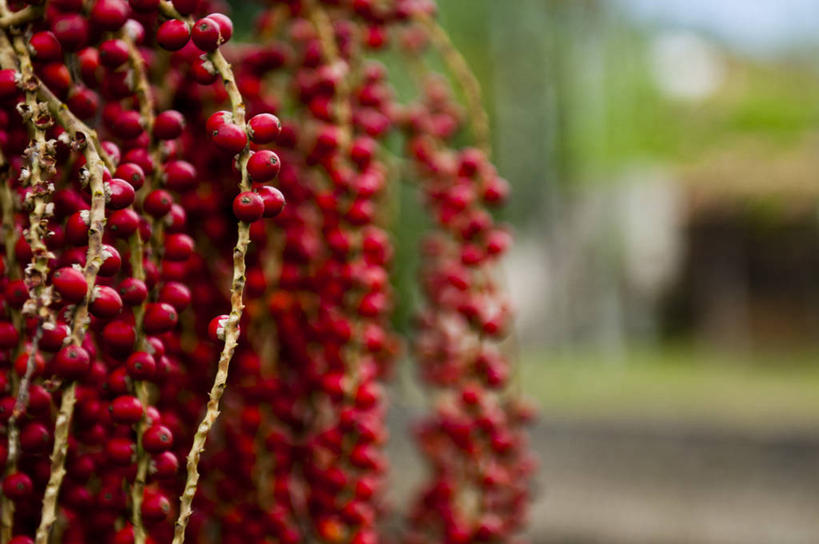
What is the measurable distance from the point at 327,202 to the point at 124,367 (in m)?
0.29

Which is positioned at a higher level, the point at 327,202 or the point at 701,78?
the point at 701,78

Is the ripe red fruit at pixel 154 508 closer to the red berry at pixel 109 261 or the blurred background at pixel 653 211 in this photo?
the red berry at pixel 109 261

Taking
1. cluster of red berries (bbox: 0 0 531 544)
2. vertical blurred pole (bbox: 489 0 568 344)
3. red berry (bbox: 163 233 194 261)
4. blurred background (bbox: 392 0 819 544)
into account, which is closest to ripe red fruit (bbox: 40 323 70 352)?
cluster of red berries (bbox: 0 0 531 544)

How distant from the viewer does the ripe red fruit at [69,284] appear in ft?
1.42

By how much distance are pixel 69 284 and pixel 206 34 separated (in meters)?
0.13

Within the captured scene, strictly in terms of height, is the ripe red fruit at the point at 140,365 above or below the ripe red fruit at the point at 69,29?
below

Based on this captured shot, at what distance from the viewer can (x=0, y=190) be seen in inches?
20.8

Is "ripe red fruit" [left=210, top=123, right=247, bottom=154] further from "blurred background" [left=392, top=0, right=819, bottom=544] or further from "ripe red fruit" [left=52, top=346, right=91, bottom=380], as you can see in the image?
"blurred background" [left=392, top=0, right=819, bottom=544]

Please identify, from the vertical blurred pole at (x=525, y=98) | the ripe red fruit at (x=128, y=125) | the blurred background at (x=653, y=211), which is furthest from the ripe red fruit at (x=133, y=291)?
the vertical blurred pole at (x=525, y=98)

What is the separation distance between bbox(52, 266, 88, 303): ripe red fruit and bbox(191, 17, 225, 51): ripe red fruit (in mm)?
123

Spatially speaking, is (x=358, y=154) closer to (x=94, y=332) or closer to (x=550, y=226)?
(x=94, y=332)

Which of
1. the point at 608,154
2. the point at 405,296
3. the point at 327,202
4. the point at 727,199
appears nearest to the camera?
the point at 327,202

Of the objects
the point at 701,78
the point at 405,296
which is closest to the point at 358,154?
the point at 405,296

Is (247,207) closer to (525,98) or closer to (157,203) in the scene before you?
(157,203)
